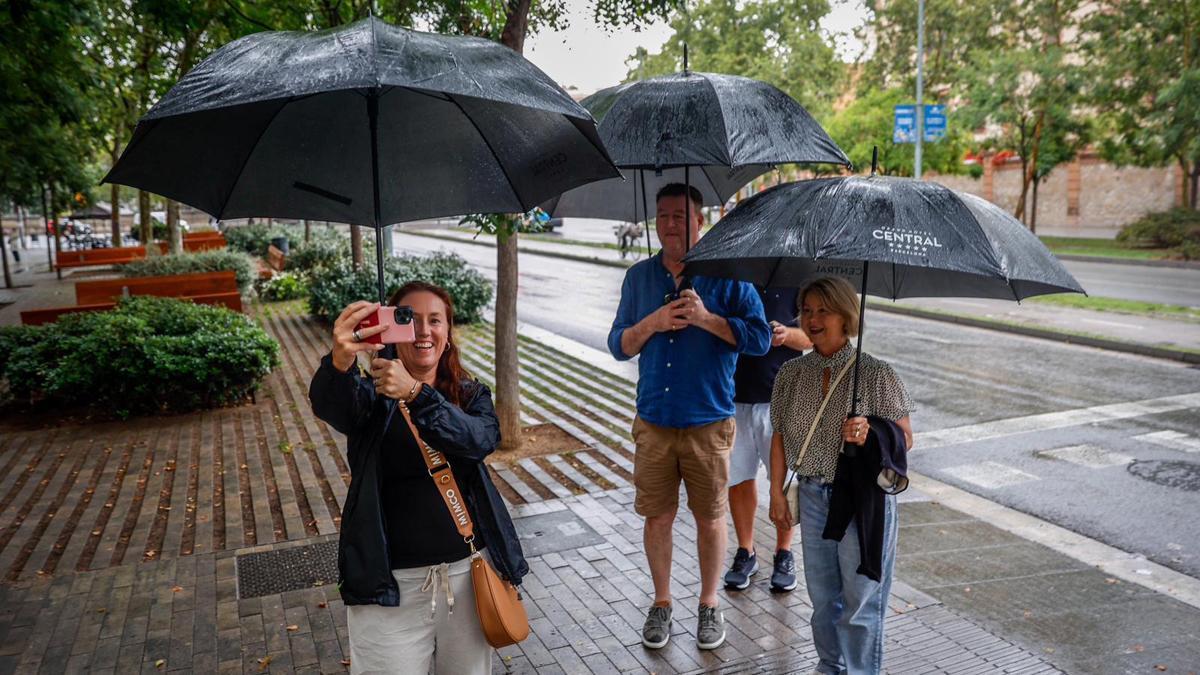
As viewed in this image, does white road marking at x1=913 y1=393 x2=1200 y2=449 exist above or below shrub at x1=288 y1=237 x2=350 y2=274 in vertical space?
below

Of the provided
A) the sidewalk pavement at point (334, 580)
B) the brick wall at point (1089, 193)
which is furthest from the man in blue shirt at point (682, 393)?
the brick wall at point (1089, 193)

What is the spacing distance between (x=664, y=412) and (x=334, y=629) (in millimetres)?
1987

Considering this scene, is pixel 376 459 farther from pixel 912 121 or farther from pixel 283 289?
pixel 912 121

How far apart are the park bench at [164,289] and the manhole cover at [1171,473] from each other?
1108 cm

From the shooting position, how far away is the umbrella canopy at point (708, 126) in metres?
3.63

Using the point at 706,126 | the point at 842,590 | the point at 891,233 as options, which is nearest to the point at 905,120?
the point at 706,126

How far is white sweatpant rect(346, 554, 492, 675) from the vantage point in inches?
105

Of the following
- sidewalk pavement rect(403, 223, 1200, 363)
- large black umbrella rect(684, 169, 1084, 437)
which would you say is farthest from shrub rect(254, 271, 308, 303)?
large black umbrella rect(684, 169, 1084, 437)

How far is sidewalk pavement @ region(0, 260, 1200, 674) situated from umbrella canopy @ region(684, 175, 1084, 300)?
6.10 feet

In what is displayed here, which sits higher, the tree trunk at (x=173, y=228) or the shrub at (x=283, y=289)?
the tree trunk at (x=173, y=228)

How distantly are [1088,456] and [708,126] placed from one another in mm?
5584

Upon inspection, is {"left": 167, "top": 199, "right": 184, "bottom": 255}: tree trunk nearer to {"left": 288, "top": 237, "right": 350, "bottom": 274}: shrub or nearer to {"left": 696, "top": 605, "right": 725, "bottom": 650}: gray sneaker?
{"left": 288, "top": 237, "right": 350, "bottom": 274}: shrub

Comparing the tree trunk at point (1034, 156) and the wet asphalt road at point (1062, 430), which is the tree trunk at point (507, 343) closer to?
the wet asphalt road at point (1062, 430)

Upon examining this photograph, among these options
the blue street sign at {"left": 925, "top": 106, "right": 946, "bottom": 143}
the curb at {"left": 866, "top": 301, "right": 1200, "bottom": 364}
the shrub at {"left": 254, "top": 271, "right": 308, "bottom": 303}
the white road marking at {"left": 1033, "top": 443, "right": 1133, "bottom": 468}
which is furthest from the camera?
the blue street sign at {"left": 925, "top": 106, "right": 946, "bottom": 143}
